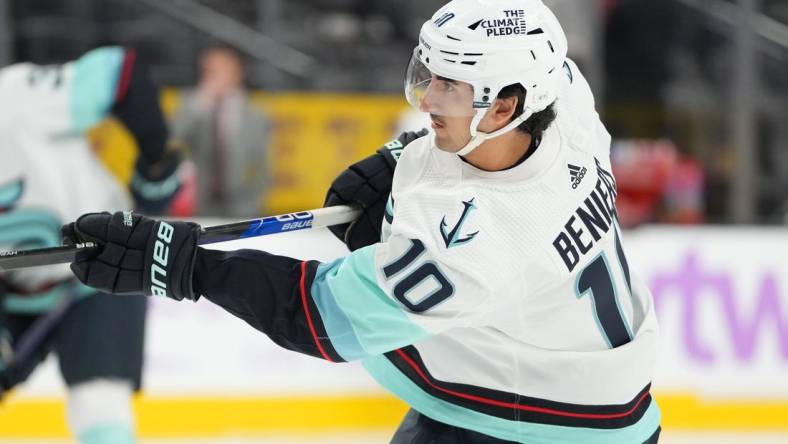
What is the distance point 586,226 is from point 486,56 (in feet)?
1.04

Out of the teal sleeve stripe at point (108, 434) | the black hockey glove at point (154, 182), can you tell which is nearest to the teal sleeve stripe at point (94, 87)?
the black hockey glove at point (154, 182)

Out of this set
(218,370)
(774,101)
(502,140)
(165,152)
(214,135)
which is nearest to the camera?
(502,140)

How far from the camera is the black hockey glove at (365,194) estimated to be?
2.12 m

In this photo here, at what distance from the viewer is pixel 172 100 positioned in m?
5.02

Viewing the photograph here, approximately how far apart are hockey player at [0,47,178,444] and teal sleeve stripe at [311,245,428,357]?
116cm

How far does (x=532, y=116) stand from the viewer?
1829 mm

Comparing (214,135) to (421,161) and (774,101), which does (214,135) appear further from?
(421,161)

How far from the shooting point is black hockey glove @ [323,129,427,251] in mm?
2121

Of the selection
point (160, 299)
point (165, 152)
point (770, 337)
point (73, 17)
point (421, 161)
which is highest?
point (421, 161)

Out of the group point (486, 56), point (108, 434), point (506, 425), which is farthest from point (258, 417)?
point (486, 56)

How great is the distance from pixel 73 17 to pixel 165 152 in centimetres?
259

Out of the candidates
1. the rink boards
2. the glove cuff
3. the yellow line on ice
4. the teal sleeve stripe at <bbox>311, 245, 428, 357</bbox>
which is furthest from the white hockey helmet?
the yellow line on ice

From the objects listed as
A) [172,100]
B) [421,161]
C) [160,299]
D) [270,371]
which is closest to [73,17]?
[172,100]

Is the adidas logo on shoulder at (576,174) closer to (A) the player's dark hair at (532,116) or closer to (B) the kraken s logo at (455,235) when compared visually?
(A) the player's dark hair at (532,116)
